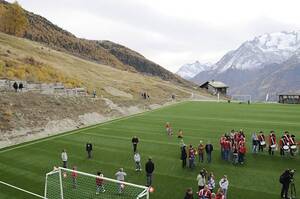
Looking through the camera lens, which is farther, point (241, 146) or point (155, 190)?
point (241, 146)

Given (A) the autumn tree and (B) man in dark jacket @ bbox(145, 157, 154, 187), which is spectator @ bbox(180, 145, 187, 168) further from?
(A) the autumn tree

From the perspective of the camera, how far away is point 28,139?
3984 centimetres

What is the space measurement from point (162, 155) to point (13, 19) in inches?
4360

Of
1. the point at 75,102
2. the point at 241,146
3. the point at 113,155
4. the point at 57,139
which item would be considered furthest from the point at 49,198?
the point at 75,102

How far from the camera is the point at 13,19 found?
12606cm

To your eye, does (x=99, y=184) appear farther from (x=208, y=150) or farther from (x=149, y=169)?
(x=208, y=150)

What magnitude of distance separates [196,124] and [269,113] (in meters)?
13.1

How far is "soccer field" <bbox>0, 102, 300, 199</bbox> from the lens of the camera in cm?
2386

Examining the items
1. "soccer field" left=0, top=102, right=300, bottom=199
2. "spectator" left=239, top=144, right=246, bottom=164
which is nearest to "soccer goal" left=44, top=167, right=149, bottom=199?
"soccer field" left=0, top=102, right=300, bottom=199

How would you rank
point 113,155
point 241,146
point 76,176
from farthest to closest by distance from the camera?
point 113,155 < point 241,146 < point 76,176

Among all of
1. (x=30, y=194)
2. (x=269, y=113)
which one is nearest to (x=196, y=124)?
(x=269, y=113)

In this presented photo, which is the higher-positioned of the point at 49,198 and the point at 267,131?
the point at 267,131

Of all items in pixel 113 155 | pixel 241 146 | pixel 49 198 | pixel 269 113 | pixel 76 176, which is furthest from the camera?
pixel 269 113

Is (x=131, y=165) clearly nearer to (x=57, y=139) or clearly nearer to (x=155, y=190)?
(x=155, y=190)
